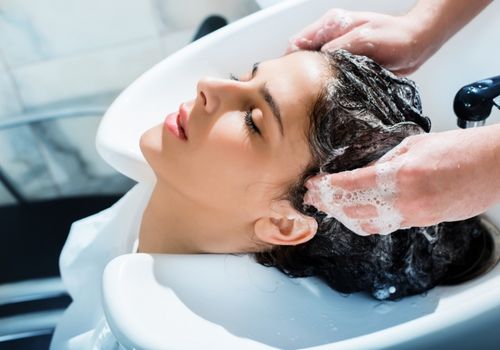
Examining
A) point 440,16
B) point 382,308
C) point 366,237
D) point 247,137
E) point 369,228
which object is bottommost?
point 382,308

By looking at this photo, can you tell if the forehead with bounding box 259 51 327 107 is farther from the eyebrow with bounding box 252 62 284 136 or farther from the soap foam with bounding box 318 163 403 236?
the soap foam with bounding box 318 163 403 236

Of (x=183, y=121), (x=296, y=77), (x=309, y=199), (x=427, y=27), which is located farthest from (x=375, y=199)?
(x=427, y=27)

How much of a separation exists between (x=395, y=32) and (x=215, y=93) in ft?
1.26

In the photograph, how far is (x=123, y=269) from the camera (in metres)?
0.90

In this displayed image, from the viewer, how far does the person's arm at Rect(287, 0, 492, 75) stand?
102 centimetres

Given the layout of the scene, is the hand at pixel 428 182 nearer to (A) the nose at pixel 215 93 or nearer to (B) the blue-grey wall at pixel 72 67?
(A) the nose at pixel 215 93

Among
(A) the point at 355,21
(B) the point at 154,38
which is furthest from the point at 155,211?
(B) the point at 154,38

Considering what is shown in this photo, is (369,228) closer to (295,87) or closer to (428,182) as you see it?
(428,182)

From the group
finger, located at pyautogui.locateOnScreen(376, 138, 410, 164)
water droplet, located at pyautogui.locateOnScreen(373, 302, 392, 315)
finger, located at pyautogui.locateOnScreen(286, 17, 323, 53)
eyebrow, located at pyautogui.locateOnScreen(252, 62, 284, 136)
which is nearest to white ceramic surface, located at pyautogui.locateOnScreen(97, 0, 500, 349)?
water droplet, located at pyautogui.locateOnScreen(373, 302, 392, 315)

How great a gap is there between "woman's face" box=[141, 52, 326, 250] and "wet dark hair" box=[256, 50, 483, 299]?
27mm

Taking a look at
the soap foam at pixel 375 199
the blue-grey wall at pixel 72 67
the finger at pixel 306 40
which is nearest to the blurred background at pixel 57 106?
the blue-grey wall at pixel 72 67

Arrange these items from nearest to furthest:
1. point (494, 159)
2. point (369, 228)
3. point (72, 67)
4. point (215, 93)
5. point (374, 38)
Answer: point (494, 159) → point (369, 228) → point (215, 93) → point (374, 38) → point (72, 67)

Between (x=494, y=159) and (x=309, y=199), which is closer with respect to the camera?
(x=494, y=159)

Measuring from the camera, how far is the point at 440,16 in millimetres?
1050
